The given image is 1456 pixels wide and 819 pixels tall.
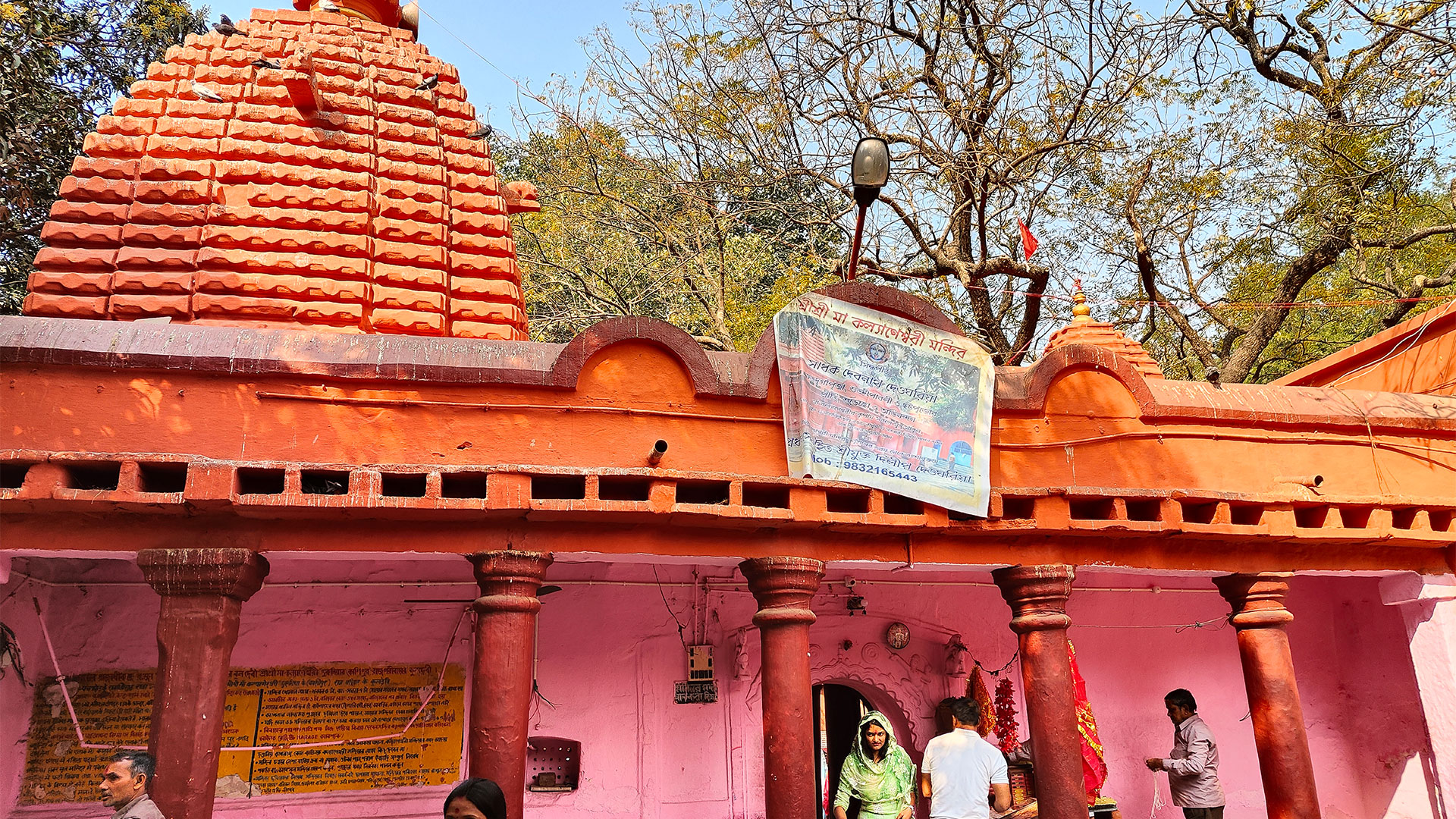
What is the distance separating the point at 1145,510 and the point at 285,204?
5.51m

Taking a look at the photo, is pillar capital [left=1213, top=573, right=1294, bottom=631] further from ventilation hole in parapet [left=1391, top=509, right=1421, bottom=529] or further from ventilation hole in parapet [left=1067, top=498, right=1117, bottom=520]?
ventilation hole in parapet [left=1067, top=498, right=1117, bottom=520]

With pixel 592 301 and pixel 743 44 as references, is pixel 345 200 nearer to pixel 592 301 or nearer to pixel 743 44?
pixel 743 44

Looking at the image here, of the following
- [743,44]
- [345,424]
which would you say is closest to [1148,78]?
[743,44]

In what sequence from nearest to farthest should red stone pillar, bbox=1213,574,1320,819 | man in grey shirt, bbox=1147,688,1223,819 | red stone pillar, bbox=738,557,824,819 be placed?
red stone pillar, bbox=738,557,824,819, red stone pillar, bbox=1213,574,1320,819, man in grey shirt, bbox=1147,688,1223,819

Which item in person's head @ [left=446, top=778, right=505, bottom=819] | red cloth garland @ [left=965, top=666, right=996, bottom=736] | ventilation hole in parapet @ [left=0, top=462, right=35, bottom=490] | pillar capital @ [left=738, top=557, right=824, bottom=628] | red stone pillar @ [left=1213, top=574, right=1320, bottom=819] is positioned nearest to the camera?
person's head @ [left=446, top=778, right=505, bottom=819]

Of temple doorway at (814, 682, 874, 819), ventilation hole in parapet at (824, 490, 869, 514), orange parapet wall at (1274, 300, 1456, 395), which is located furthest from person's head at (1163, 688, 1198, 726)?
orange parapet wall at (1274, 300, 1456, 395)

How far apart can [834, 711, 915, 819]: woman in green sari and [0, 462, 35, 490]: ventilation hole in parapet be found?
422 cm

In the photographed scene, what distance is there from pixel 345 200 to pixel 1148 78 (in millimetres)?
9049

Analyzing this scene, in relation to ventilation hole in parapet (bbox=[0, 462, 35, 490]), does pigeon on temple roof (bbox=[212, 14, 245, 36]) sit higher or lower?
higher

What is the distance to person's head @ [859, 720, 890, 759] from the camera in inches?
212

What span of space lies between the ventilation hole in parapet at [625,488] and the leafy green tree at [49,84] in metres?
5.47

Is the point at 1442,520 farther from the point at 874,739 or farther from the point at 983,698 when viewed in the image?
the point at 874,739

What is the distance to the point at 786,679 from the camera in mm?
5344

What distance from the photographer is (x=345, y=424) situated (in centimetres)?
508
